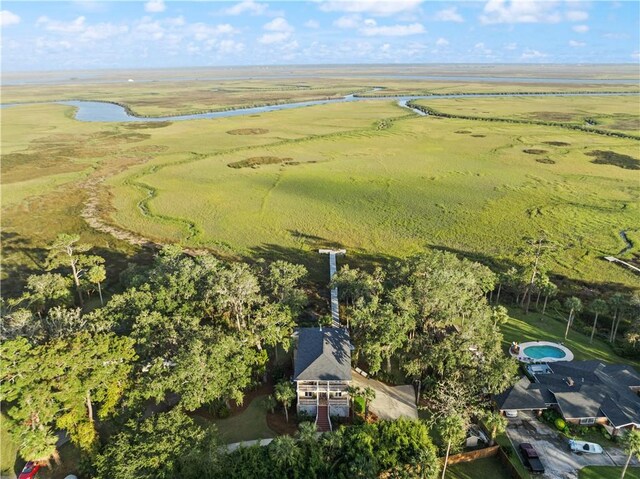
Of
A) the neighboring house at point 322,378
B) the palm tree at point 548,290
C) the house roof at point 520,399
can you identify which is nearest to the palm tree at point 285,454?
the neighboring house at point 322,378

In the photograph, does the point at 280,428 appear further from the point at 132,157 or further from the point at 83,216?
the point at 132,157

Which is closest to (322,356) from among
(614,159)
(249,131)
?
(614,159)

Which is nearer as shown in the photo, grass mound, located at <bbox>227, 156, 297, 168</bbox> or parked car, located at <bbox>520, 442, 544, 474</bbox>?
parked car, located at <bbox>520, 442, 544, 474</bbox>

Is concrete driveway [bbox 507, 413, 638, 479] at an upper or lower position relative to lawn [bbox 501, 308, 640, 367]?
lower

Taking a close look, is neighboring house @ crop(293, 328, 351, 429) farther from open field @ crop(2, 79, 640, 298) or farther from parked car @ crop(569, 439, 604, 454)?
open field @ crop(2, 79, 640, 298)

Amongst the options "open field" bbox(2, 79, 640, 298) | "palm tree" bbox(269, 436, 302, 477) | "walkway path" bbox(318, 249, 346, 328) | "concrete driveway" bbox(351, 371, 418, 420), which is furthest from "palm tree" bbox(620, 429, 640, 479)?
"open field" bbox(2, 79, 640, 298)

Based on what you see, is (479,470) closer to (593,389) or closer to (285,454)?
(593,389)

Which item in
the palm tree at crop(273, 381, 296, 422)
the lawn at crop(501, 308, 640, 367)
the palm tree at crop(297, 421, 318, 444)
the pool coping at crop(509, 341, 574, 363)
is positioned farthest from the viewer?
the lawn at crop(501, 308, 640, 367)
